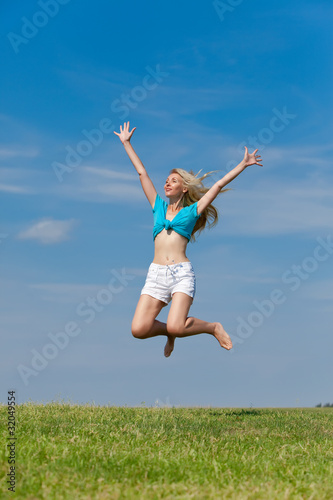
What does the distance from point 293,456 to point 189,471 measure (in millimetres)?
1767

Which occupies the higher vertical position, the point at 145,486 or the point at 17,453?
the point at 17,453

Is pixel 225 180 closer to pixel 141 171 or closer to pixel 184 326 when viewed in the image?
pixel 141 171

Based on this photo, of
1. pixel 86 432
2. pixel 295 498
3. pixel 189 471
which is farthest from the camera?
pixel 86 432

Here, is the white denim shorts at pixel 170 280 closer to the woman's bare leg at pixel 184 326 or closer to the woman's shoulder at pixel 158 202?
the woman's bare leg at pixel 184 326

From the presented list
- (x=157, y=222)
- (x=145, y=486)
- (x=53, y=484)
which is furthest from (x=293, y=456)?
(x=157, y=222)

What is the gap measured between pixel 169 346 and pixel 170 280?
1.26m

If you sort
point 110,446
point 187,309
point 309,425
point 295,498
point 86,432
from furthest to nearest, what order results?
1. point 309,425
2. point 187,309
3. point 86,432
4. point 110,446
5. point 295,498

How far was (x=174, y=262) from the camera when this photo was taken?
28.5 feet

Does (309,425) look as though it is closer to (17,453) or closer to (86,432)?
(86,432)

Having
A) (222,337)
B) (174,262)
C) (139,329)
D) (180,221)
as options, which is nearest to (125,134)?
(180,221)

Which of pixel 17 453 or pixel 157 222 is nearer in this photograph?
pixel 17 453

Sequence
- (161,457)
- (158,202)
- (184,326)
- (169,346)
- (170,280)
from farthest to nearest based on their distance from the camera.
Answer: (169,346), (158,202), (184,326), (170,280), (161,457)

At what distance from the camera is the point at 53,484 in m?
4.72

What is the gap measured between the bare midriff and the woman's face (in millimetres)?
688
